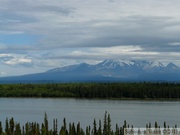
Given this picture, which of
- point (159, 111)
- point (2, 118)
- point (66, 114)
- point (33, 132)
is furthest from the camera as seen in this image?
point (159, 111)

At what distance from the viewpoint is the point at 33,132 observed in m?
68.9

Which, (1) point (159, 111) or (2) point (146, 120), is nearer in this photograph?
(2) point (146, 120)

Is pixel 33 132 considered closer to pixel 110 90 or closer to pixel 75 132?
pixel 75 132

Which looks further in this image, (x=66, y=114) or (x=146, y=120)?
(x=66, y=114)

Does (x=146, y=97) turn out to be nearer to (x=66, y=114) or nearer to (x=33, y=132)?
(x=66, y=114)

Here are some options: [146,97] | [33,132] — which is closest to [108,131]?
[33,132]

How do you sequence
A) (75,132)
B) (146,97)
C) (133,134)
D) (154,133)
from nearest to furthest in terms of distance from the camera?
1. (133,134)
2. (154,133)
3. (75,132)
4. (146,97)

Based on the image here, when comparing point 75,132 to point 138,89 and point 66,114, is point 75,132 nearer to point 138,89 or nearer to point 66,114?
point 66,114

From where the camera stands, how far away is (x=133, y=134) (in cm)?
5203

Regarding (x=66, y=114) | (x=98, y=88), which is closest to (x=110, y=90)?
(x=98, y=88)

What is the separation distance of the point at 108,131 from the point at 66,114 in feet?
147

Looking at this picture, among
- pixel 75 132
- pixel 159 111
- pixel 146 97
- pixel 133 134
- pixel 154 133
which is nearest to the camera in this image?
pixel 133 134

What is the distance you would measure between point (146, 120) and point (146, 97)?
8076cm

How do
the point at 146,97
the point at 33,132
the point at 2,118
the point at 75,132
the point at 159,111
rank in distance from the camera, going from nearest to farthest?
the point at 33,132 < the point at 75,132 < the point at 2,118 < the point at 159,111 < the point at 146,97
